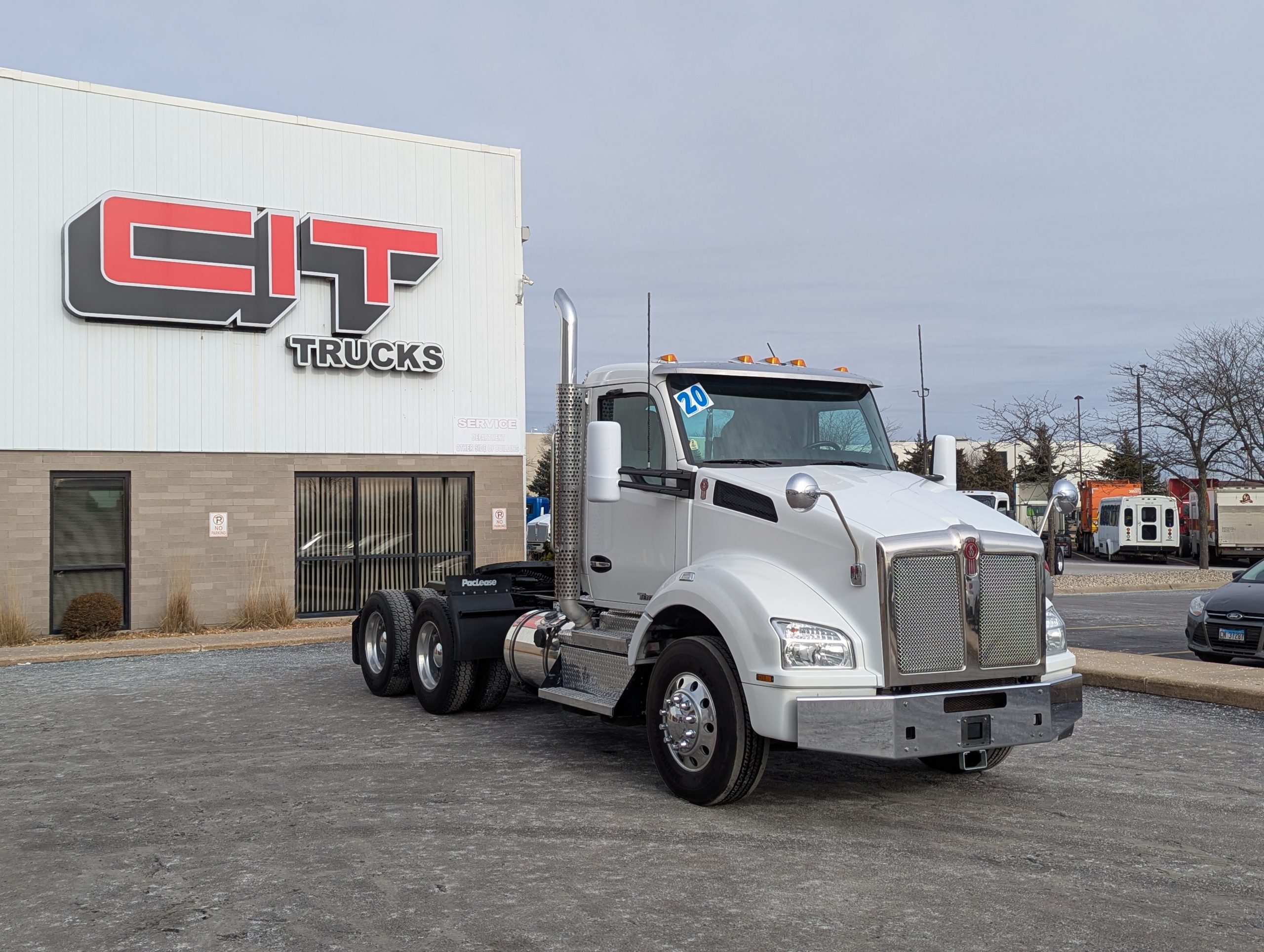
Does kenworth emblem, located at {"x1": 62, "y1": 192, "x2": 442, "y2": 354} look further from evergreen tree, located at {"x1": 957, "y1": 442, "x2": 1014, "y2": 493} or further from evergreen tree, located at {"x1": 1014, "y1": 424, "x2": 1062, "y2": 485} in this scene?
evergreen tree, located at {"x1": 957, "y1": 442, "x2": 1014, "y2": 493}

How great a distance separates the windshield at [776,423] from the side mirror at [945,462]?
387mm

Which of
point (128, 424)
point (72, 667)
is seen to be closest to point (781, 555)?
point (72, 667)

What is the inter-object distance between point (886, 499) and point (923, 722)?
1370 mm

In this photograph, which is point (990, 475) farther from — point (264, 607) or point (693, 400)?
point (693, 400)

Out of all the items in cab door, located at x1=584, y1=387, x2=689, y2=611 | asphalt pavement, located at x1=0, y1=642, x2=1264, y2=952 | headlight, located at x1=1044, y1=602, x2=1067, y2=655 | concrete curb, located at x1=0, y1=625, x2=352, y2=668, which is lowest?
asphalt pavement, located at x1=0, y1=642, x2=1264, y2=952

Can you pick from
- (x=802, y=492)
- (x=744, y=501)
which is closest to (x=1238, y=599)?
(x=744, y=501)

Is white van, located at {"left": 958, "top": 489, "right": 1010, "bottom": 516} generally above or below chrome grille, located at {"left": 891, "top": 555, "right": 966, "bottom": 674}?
above

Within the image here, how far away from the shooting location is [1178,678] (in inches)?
432

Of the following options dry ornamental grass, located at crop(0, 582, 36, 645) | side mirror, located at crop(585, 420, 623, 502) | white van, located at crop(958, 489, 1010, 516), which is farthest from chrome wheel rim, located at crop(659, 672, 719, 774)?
dry ornamental grass, located at crop(0, 582, 36, 645)

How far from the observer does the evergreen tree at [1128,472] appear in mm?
46625

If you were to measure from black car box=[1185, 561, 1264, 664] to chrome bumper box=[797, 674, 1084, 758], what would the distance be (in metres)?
7.41

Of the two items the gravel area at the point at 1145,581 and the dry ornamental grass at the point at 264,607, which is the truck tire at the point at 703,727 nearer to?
the dry ornamental grass at the point at 264,607

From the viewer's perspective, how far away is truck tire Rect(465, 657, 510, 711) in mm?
10016

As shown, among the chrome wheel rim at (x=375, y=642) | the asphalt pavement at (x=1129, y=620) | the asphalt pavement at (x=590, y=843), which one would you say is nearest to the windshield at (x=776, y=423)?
the asphalt pavement at (x=590, y=843)
